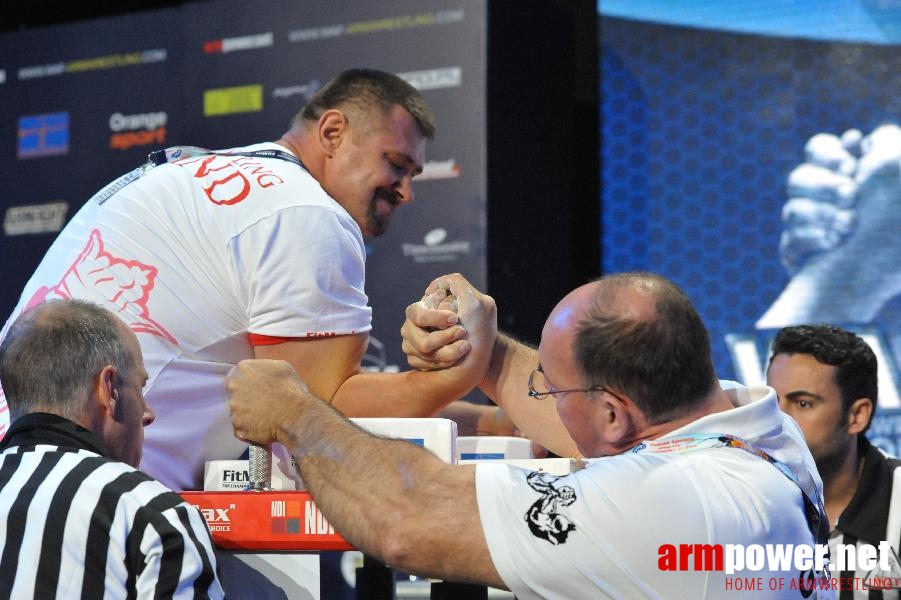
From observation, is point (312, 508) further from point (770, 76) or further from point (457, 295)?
point (770, 76)

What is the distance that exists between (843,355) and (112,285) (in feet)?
6.59

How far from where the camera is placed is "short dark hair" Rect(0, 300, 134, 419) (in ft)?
5.51

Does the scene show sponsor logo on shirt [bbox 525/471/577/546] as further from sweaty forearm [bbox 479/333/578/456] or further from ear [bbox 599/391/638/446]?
sweaty forearm [bbox 479/333/578/456]

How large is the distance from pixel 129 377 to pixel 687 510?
2.85 feet

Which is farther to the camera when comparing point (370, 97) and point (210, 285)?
point (370, 97)

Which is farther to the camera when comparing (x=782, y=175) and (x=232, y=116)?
(x=232, y=116)

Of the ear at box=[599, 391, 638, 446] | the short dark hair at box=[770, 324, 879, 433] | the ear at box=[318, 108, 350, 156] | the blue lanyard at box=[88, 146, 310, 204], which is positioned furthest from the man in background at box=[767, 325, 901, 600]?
the blue lanyard at box=[88, 146, 310, 204]

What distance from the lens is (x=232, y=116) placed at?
4.25 m

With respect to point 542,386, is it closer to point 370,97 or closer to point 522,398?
point 522,398

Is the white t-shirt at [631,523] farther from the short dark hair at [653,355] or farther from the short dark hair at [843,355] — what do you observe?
the short dark hair at [843,355]

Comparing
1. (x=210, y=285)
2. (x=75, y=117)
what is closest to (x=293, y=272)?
(x=210, y=285)

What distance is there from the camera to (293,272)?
1826 mm

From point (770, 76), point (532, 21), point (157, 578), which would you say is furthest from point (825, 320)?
point (157, 578)

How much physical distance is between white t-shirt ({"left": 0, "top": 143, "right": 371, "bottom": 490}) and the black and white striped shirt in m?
0.29
